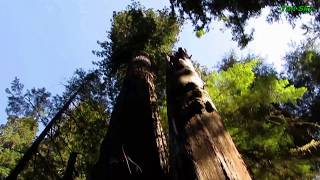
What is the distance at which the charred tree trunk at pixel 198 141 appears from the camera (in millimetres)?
4383

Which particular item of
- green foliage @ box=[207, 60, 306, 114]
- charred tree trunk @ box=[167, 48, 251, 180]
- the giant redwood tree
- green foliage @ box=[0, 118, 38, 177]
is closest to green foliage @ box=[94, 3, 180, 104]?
the giant redwood tree

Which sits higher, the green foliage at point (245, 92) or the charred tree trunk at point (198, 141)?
the green foliage at point (245, 92)

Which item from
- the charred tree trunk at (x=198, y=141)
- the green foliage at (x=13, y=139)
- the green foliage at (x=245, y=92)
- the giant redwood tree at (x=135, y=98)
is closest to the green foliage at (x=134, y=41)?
the giant redwood tree at (x=135, y=98)

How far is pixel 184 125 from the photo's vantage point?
18.2 feet

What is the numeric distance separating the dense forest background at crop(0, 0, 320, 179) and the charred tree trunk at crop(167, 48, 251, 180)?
24.2 inches

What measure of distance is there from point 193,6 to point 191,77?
7.28 m

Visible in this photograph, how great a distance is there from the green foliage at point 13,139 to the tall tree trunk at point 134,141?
783cm

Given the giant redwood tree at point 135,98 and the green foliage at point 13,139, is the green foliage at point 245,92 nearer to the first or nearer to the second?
the giant redwood tree at point 135,98

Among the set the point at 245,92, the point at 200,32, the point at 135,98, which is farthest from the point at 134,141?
the point at 200,32

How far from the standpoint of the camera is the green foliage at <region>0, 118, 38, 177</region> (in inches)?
706

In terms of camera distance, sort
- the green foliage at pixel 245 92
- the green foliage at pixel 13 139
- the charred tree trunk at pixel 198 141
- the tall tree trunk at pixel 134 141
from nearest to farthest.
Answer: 1. the charred tree trunk at pixel 198 141
2. the tall tree trunk at pixel 134 141
3. the green foliage at pixel 245 92
4. the green foliage at pixel 13 139

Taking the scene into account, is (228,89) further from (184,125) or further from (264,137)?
(184,125)

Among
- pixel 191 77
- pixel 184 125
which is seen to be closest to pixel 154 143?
pixel 191 77

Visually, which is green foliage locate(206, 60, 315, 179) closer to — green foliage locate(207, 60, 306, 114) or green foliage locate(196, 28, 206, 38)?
green foliage locate(207, 60, 306, 114)
